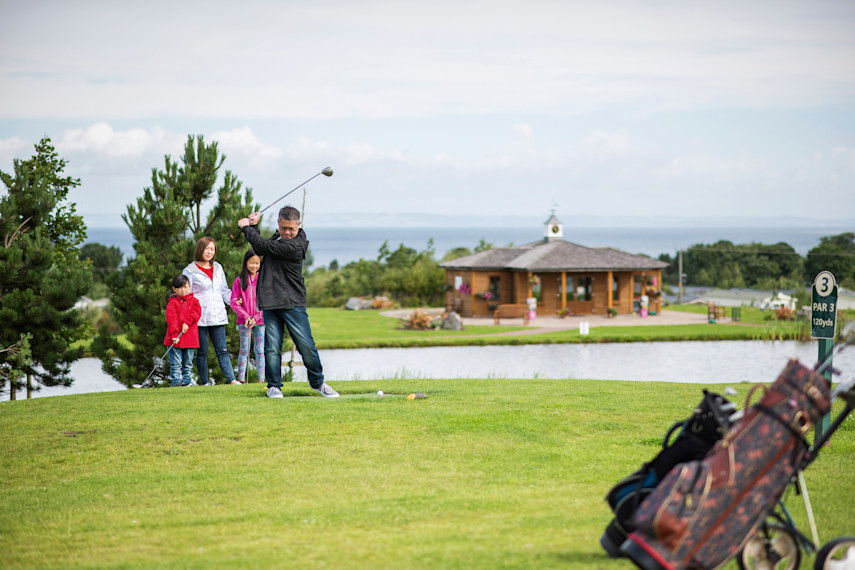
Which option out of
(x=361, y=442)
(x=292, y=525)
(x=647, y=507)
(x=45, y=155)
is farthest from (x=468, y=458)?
(x=45, y=155)

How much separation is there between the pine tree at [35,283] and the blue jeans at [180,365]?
136 inches

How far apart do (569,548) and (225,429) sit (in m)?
3.98

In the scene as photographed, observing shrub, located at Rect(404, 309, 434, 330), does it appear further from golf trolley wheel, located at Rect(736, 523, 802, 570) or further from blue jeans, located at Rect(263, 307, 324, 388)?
golf trolley wheel, located at Rect(736, 523, 802, 570)

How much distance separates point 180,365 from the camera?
10969mm

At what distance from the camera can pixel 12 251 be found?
13234 millimetres

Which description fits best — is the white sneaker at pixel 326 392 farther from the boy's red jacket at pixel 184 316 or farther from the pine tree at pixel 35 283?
the pine tree at pixel 35 283

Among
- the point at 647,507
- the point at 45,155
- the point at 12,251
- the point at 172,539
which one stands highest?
the point at 45,155

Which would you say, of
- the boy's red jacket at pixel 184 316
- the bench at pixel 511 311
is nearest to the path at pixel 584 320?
the bench at pixel 511 311

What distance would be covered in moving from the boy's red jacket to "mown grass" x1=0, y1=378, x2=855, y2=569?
1400mm

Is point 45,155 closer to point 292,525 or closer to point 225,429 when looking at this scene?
point 225,429

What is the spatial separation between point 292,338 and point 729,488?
18.0ft

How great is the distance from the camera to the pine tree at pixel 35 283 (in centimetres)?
1327

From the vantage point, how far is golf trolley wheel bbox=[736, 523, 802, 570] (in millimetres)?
3943

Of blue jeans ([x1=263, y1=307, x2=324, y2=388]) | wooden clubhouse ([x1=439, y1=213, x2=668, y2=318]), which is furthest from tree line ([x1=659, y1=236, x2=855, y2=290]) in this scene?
blue jeans ([x1=263, y1=307, x2=324, y2=388])
